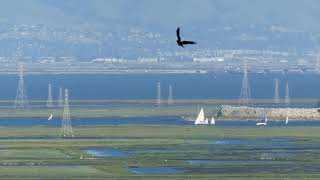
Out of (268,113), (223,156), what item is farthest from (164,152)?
(268,113)

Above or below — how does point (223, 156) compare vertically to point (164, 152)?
below

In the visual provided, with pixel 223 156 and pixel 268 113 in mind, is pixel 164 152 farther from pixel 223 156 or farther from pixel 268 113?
pixel 268 113

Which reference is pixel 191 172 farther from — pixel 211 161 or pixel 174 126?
pixel 174 126

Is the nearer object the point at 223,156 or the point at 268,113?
the point at 223,156

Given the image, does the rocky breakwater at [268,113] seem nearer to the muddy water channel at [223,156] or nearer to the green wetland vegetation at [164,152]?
the green wetland vegetation at [164,152]

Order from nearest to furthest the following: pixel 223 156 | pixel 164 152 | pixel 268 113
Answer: pixel 223 156 → pixel 164 152 → pixel 268 113

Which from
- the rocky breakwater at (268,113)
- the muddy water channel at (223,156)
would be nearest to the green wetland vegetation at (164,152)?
the muddy water channel at (223,156)

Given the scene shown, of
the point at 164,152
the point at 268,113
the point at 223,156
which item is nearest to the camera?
the point at 223,156

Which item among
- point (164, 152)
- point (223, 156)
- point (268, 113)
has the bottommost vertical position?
point (223, 156)
